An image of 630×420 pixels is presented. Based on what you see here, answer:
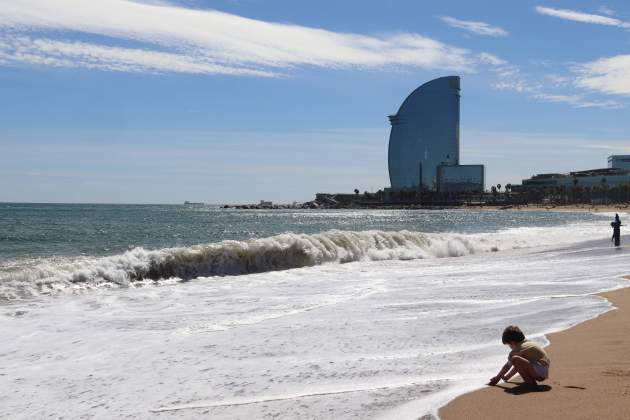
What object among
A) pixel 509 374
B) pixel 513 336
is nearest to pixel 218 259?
pixel 513 336

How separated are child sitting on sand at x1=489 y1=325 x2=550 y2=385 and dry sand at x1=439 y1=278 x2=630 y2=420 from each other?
0.35 ft

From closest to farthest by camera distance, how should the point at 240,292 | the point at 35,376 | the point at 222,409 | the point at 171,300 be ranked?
1. the point at 222,409
2. the point at 35,376
3. the point at 171,300
4. the point at 240,292

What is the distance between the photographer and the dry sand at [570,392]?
5.70 meters

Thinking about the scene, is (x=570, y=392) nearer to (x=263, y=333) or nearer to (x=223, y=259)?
(x=263, y=333)

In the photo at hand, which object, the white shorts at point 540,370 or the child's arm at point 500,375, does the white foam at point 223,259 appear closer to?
the child's arm at point 500,375

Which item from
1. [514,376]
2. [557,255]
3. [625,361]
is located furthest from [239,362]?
[557,255]

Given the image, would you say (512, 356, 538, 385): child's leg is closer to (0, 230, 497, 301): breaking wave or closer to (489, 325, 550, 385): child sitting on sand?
(489, 325, 550, 385): child sitting on sand

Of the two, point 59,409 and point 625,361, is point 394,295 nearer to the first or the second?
point 625,361

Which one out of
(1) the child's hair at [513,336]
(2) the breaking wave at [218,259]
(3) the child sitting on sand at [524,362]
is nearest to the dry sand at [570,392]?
(3) the child sitting on sand at [524,362]

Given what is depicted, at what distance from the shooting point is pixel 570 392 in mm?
6285

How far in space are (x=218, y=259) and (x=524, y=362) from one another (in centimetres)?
1714

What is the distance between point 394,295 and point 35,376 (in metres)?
8.62

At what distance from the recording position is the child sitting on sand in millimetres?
6633

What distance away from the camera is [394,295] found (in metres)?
14.6
